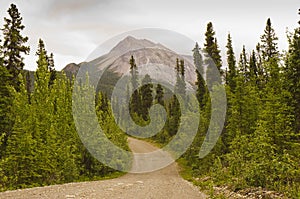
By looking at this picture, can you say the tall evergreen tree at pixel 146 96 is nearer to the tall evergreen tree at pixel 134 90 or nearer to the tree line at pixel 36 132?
the tall evergreen tree at pixel 134 90

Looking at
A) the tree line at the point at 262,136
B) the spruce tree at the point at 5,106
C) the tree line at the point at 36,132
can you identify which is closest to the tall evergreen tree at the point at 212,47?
the tree line at the point at 262,136

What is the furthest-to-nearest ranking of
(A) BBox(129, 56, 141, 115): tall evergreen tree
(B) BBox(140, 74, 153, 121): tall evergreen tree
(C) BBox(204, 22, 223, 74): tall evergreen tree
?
1. (A) BBox(129, 56, 141, 115): tall evergreen tree
2. (B) BBox(140, 74, 153, 121): tall evergreen tree
3. (C) BBox(204, 22, 223, 74): tall evergreen tree

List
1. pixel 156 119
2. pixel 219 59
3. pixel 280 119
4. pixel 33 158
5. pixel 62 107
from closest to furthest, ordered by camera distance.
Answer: pixel 280 119 < pixel 33 158 < pixel 62 107 < pixel 219 59 < pixel 156 119

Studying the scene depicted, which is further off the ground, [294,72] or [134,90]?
[134,90]

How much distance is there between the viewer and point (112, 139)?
29.2 meters

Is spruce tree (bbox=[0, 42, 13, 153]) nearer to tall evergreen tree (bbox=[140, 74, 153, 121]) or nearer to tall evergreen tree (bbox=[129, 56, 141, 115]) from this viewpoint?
tall evergreen tree (bbox=[140, 74, 153, 121])

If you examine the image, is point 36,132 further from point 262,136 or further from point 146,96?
point 146,96

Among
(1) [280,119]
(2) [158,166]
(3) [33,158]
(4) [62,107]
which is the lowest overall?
(2) [158,166]

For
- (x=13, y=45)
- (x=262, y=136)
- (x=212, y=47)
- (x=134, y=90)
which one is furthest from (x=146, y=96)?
(x=262, y=136)

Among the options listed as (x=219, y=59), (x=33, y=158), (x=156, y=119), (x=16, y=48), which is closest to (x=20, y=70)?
(x=16, y=48)

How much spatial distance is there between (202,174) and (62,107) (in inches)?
A: 484

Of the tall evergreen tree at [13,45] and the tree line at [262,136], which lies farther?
the tall evergreen tree at [13,45]

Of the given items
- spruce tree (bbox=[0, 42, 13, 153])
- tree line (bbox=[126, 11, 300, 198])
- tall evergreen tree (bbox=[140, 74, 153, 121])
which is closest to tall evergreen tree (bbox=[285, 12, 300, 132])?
tree line (bbox=[126, 11, 300, 198])

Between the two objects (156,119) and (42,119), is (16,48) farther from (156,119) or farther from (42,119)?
(156,119)
